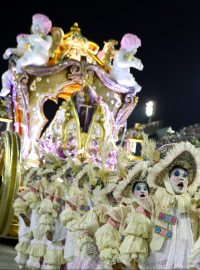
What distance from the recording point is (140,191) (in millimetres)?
5172

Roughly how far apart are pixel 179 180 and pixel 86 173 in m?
2.48

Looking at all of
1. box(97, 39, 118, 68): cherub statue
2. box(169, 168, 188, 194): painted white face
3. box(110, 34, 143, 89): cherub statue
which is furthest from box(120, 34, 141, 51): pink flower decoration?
box(169, 168, 188, 194): painted white face

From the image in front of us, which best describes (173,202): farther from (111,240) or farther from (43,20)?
(43,20)

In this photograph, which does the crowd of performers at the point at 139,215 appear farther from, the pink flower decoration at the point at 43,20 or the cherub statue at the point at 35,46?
the pink flower decoration at the point at 43,20

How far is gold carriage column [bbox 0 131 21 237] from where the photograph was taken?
10.3 meters

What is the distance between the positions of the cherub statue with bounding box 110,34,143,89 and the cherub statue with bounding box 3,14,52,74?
2.18 meters

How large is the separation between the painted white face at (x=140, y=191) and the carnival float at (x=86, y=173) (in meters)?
0.01

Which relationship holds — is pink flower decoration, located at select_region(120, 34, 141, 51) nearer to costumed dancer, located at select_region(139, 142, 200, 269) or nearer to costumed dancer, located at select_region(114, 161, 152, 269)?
costumed dancer, located at select_region(114, 161, 152, 269)

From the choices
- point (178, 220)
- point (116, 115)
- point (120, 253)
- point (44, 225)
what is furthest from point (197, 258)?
point (116, 115)

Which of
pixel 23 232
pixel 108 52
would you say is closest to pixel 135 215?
pixel 23 232

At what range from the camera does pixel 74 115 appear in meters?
14.6

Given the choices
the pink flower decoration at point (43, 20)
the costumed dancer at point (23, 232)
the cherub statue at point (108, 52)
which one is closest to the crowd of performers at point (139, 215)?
the costumed dancer at point (23, 232)

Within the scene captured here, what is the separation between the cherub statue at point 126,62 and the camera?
1557cm

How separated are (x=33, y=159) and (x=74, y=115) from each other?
5.66ft
